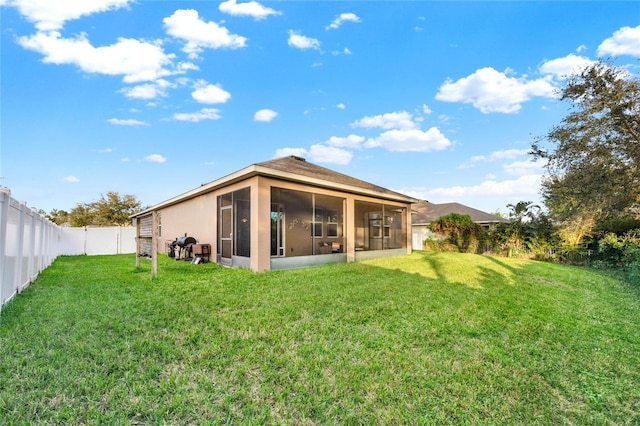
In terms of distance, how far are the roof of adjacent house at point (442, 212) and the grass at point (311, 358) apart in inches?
648

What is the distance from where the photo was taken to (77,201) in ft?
93.7

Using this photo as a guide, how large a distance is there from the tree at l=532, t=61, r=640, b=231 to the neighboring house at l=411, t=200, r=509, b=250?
803 centimetres

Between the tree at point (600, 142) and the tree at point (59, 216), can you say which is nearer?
the tree at point (600, 142)

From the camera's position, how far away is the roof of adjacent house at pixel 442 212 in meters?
21.3

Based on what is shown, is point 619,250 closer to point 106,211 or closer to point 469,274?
point 469,274

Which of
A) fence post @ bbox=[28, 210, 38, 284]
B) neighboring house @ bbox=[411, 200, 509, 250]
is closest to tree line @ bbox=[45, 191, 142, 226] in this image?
fence post @ bbox=[28, 210, 38, 284]

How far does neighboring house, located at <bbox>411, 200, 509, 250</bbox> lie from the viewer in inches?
779

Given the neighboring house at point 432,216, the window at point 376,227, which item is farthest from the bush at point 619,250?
the window at point 376,227

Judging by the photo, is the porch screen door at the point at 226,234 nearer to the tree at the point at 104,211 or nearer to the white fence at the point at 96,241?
the white fence at the point at 96,241

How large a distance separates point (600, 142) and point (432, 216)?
12.4m

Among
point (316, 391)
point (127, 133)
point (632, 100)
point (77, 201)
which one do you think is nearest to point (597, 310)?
point (316, 391)

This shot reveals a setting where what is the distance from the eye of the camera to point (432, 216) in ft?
74.7

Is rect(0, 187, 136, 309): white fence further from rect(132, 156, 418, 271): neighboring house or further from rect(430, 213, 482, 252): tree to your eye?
rect(430, 213, 482, 252): tree

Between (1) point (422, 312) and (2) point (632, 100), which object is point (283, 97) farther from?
(2) point (632, 100)
